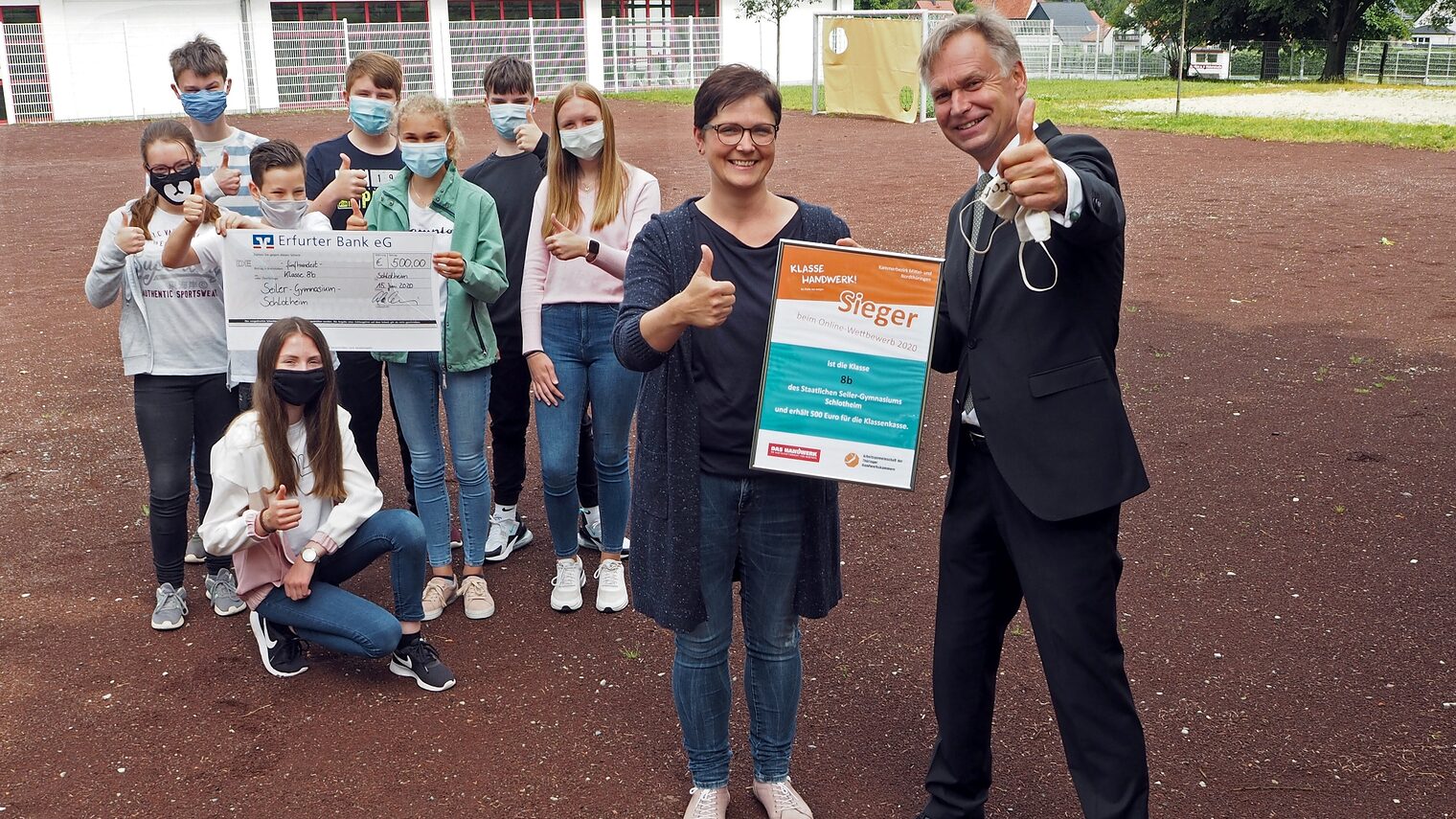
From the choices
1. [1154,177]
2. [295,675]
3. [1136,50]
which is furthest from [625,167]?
[1136,50]

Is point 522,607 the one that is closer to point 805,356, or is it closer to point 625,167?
point 625,167

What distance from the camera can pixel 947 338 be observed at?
3.53 meters

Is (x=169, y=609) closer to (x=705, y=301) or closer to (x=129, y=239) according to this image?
(x=129, y=239)

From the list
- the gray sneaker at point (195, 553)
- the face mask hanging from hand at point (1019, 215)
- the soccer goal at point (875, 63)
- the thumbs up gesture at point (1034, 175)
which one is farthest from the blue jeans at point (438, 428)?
the soccer goal at point (875, 63)

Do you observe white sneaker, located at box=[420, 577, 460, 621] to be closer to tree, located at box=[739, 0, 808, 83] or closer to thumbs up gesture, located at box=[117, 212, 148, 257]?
thumbs up gesture, located at box=[117, 212, 148, 257]

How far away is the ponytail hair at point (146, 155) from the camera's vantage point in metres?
5.10

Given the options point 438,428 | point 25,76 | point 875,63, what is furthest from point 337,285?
point 25,76

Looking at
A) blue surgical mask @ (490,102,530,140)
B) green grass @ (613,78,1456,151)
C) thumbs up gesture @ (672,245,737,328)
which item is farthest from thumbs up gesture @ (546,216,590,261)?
green grass @ (613,78,1456,151)

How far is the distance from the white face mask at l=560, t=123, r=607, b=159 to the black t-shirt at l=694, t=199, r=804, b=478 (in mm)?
1609

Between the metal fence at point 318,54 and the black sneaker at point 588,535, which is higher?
the metal fence at point 318,54

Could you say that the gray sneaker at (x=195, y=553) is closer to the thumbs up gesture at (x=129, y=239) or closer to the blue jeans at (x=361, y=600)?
the blue jeans at (x=361, y=600)

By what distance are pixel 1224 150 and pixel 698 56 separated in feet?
81.6

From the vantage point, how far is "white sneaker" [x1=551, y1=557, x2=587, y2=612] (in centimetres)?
545

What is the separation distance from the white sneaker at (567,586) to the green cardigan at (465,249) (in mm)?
941
